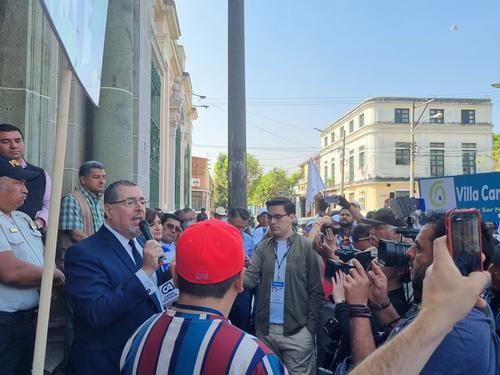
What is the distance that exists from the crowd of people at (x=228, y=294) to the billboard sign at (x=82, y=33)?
2.80 ft

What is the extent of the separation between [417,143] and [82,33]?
47.1 metres

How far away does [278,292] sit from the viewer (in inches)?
159

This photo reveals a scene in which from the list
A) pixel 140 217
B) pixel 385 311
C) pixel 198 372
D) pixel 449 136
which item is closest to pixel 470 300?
pixel 198 372

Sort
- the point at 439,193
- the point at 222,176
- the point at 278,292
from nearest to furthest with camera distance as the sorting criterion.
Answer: the point at 278,292, the point at 439,193, the point at 222,176

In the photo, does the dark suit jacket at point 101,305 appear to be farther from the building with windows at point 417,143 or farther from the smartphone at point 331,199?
the building with windows at point 417,143

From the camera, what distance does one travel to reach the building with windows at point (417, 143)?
4353 centimetres

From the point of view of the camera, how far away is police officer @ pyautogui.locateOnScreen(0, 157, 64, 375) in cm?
240

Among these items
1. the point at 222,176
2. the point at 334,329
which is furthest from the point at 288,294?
the point at 222,176

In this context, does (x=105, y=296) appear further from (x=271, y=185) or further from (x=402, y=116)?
(x=271, y=185)

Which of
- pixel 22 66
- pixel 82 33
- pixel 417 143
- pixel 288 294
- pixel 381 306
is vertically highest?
pixel 417 143

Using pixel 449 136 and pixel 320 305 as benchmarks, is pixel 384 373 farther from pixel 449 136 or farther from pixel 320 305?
pixel 449 136

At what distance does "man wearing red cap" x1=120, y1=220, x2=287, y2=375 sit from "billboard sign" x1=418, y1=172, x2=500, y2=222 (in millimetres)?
4041

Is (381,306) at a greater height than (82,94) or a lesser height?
lesser

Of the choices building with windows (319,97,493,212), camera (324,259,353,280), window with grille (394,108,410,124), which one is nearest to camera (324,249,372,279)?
camera (324,259,353,280)
